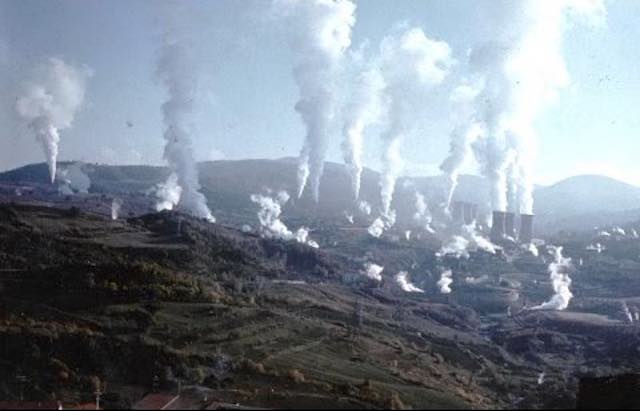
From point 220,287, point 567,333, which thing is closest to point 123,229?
point 220,287

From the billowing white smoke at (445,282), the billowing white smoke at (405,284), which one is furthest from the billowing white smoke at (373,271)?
the billowing white smoke at (445,282)

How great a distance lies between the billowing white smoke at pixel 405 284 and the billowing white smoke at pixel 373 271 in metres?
3.48

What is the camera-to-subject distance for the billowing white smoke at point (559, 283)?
110625 millimetres

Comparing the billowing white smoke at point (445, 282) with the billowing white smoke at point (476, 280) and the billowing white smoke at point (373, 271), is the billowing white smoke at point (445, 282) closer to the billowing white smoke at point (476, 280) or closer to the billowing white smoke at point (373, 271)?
the billowing white smoke at point (476, 280)

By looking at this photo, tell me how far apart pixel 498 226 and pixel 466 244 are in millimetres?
9376

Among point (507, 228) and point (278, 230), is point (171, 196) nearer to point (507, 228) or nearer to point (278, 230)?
point (278, 230)

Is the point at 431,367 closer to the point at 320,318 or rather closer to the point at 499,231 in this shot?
the point at 320,318

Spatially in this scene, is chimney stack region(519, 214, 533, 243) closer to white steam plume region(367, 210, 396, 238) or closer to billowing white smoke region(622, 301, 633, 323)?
white steam plume region(367, 210, 396, 238)

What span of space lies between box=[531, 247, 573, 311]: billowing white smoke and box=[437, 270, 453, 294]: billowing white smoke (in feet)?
52.0

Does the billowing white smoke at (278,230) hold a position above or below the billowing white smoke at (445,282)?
above

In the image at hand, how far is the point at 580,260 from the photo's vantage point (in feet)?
464

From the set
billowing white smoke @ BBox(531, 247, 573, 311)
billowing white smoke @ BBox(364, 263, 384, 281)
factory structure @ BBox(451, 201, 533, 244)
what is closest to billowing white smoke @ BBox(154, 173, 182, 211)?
billowing white smoke @ BBox(364, 263, 384, 281)

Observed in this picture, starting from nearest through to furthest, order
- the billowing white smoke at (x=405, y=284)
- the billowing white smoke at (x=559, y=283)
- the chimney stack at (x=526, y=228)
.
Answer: the billowing white smoke at (x=559, y=283)
the billowing white smoke at (x=405, y=284)
the chimney stack at (x=526, y=228)

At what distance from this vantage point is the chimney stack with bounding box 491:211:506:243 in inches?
6186
